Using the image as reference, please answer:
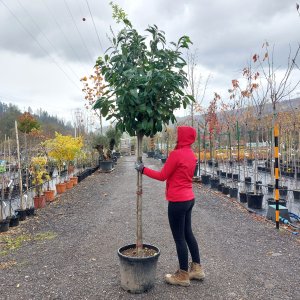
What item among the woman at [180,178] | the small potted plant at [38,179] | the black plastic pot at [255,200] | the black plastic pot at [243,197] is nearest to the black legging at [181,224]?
the woman at [180,178]

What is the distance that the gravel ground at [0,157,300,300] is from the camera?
339cm

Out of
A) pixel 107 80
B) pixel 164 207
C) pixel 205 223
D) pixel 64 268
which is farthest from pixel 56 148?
pixel 107 80

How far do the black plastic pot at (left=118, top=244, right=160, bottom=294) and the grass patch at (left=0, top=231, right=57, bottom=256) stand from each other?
2.38m

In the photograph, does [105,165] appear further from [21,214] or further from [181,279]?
[181,279]

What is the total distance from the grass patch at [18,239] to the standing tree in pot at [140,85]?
97.1 inches

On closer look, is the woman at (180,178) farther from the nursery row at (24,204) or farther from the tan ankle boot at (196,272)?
Answer: the nursery row at (24,204)

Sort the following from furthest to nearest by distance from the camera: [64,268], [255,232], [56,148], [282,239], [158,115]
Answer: [56,148], [255,232], [282,239], [64,268], [158,115]

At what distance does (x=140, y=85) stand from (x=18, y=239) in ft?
12.5

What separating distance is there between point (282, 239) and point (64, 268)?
343 cm

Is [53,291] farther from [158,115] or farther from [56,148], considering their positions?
[56,148]

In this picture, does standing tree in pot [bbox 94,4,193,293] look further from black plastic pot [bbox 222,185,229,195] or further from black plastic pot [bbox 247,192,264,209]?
black plastic pot [bbox 222,185,229,195]

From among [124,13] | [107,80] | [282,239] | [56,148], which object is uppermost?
[124,13]

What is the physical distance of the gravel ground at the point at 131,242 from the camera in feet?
11.1

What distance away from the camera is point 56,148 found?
11.2 metres
